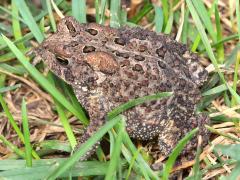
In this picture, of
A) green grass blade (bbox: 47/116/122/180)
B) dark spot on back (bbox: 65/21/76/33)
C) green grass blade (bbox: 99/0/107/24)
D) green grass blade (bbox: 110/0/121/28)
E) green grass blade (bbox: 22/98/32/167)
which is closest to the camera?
green grass blade (bbox: 47/116/122/180)

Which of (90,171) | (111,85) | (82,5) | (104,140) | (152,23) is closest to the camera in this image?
(90,171)

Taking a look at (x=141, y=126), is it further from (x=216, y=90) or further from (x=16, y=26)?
(x=16, y=26)

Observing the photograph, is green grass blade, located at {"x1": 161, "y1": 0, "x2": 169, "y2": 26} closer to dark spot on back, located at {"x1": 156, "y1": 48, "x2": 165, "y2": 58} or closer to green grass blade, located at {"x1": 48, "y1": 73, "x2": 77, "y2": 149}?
dark spot on back, located at {"x1": 156, "y1": 48, "x2": 165, "y2": 58}

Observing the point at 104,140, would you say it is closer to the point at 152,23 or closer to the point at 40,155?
the point at 40,155

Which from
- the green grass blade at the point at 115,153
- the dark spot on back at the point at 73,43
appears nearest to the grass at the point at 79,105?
the green grass blade at the point at 115,153

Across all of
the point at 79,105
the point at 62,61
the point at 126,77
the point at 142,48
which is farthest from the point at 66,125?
the point at 142,48

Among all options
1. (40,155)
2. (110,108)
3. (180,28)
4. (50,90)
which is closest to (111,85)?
(110,108)

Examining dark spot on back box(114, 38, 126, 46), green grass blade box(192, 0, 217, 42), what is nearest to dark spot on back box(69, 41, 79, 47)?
dark spot on back box(114, 38, 126, 46)
